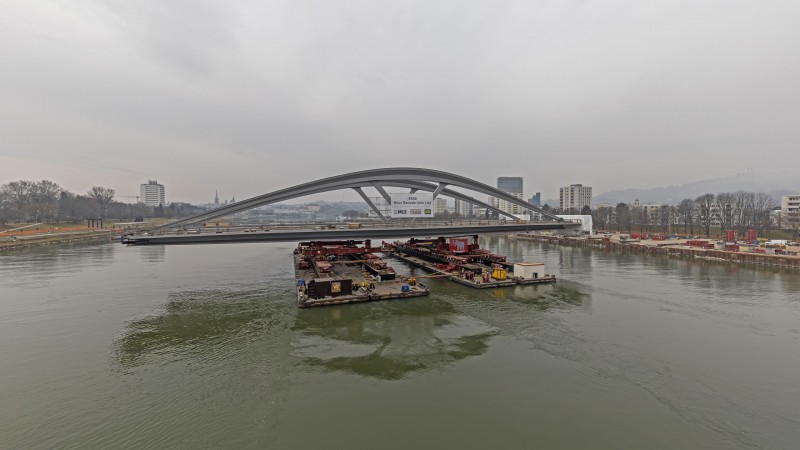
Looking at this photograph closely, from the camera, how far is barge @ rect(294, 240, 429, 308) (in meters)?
22.3

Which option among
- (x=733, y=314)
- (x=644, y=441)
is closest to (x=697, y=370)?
(x=644, y=441)

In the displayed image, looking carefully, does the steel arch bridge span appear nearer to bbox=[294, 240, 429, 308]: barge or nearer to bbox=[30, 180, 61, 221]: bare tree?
bbox=[294, 240, 429, 308]: barge

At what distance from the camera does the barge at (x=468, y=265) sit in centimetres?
2834

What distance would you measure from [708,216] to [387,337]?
84.5m

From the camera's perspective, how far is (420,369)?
43.3 feet

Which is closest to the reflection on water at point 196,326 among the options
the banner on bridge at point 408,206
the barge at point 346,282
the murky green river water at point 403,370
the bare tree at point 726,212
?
the murky green river water at point 403,370

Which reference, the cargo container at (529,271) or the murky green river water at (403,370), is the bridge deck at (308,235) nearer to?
the murky green river water at (403,370)

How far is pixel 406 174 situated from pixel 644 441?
Answer: 107ft

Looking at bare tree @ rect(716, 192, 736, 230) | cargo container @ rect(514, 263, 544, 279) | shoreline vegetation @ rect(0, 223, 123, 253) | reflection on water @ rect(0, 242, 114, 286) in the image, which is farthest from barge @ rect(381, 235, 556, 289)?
bare tree @ rect(716, 192, 736, 230)

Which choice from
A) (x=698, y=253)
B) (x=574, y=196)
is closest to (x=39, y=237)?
(x=698, y=253)

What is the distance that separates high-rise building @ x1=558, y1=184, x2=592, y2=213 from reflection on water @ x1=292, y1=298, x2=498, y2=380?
173013 millimetres

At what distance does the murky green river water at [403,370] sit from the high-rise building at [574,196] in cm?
16102

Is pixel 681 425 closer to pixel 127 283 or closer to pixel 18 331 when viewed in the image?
pixel 18 331

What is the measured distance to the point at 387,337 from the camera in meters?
16.7
